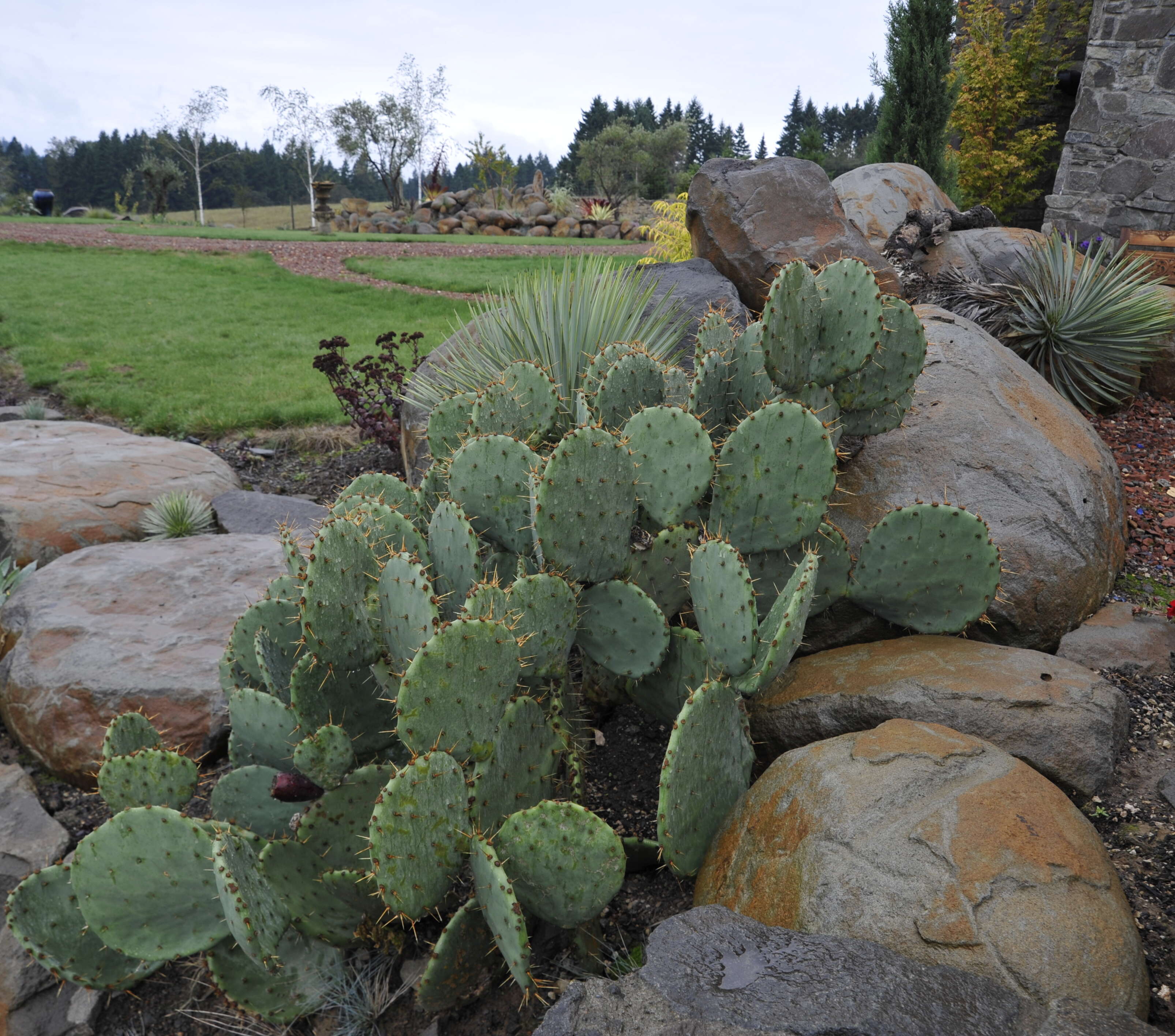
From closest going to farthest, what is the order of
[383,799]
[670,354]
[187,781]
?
[383,799] < [187,781] < [670,354]

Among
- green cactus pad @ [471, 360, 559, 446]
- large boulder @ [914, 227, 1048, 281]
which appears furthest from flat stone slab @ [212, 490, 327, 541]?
large boulder @ [914, 227, 1048, 281]

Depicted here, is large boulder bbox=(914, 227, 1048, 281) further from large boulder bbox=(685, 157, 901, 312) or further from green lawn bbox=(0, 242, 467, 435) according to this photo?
green lawn bbox=(0, 242, 467, 435)

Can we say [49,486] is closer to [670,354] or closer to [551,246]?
[670,354]

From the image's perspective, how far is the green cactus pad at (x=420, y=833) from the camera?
1.88 meters

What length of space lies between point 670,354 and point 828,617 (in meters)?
2.79

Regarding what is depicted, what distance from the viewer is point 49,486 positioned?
518cm

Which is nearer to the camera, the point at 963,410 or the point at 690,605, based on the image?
the point at 690,605

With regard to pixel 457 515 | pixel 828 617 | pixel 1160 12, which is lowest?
pixel 828 617

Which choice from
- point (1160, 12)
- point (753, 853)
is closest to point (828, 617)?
point (753, 853)

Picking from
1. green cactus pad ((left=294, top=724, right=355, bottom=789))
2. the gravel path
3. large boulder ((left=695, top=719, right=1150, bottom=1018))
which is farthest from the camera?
the gravel path

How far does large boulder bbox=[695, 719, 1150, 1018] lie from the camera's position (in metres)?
1.74

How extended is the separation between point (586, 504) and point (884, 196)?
703cm

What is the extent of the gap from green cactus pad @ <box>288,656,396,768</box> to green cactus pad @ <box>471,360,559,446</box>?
1018 mm

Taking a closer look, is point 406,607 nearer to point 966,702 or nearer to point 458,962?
point 458,962
